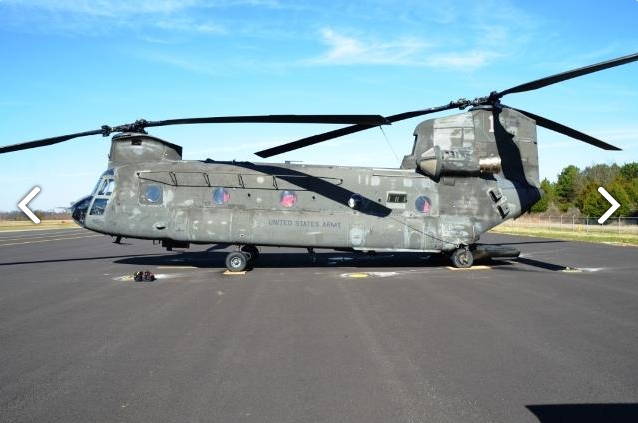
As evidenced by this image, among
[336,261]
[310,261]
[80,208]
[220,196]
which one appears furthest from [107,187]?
[336,261]

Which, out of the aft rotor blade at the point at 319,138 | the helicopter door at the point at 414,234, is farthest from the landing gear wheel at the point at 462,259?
the aft rotor blade at the point at 319,138

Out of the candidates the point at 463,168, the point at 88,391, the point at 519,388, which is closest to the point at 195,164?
the point at 463,168

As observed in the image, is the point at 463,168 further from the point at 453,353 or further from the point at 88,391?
the point at 88,391

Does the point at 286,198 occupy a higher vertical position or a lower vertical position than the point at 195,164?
lower

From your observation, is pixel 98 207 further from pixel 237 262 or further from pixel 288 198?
pixel 288 198

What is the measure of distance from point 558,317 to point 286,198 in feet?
28.1

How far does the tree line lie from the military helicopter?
2107 inches

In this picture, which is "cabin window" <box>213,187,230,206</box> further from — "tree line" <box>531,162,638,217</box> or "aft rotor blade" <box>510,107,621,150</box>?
"tree line" <box>531,162,638,217</box>

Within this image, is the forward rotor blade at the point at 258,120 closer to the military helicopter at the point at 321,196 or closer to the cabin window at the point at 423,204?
the military helicopter at the point at 321,196

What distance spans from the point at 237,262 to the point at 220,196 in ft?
7.16

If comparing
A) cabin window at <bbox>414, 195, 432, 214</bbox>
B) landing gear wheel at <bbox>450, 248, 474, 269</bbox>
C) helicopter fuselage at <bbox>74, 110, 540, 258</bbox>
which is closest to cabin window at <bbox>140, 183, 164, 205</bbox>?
helicopter fuselage at <bbox>74, 110, 540, 258</bbox>

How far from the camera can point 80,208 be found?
1388cm

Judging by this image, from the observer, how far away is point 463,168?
46.0 ft

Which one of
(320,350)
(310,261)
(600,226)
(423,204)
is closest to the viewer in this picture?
(320,350)
